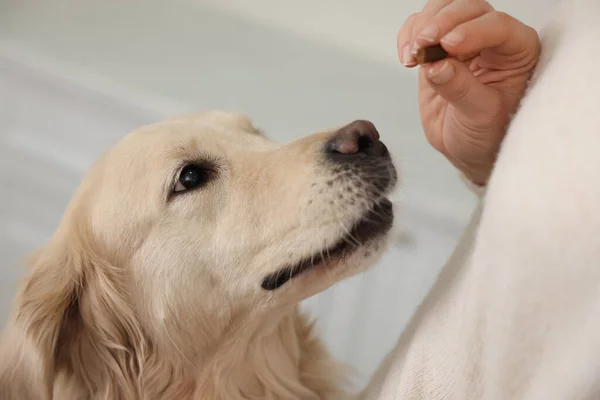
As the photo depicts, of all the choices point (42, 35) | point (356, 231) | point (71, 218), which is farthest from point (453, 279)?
point (42, 35)

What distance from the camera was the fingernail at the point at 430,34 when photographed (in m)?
0.61

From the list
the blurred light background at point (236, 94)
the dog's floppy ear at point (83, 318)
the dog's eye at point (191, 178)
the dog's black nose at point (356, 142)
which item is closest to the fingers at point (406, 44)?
the dog's black nose at point (356, 142)

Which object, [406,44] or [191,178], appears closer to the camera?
[406,44]

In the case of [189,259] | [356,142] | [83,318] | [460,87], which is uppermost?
[460,87]

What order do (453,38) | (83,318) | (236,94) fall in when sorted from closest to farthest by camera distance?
(453,38) → (83,318) → (236,94)

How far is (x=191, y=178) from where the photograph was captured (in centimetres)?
79

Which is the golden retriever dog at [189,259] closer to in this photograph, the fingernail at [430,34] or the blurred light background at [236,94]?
the fingernail at [430,34]

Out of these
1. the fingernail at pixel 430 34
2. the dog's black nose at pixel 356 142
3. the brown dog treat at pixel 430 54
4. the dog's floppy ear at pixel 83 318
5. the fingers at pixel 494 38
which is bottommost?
the dog's floppy ear at pixel 83 318

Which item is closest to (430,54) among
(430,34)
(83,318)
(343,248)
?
(430,34)

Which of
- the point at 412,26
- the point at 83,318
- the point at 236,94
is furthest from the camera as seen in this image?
the point at 236,94

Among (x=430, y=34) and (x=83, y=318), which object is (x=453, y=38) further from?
(x=83, y=318)

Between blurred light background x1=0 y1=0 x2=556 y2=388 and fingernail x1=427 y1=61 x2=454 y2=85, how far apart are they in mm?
778

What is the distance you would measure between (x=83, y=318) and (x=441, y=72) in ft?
1.92

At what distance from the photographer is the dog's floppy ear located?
773mm
